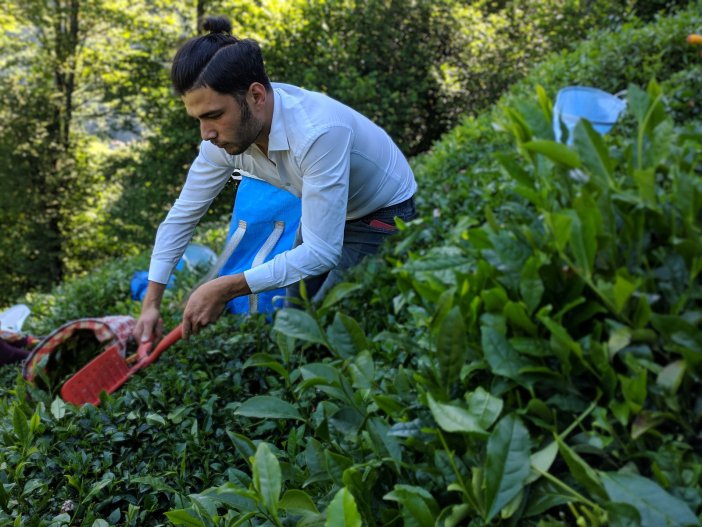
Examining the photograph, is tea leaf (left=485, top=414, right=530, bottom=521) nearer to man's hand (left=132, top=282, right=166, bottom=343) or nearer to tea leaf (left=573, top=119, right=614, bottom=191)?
tea leaf (left=573, top=119, right=614, bottom=191)

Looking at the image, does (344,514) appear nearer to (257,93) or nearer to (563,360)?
(563,360)

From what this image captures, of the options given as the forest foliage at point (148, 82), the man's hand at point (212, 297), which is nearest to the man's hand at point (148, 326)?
the man's hand at point (212, 297)

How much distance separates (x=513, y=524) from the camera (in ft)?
3.99

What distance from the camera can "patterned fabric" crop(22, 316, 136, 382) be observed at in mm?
3863

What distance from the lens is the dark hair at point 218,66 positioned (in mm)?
2957

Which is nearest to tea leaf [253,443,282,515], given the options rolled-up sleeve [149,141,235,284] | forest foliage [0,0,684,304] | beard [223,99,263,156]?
beard [223,99,263,156]

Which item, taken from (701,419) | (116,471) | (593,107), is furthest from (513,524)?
(593,107)

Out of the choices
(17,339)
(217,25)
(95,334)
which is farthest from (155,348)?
(17,339)

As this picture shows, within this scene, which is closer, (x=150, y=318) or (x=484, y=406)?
(x=484, y=406)

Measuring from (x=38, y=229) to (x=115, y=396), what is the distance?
1702 cm

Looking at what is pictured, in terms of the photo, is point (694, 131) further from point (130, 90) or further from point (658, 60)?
point (130, 90)

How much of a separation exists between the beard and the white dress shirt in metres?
0.07

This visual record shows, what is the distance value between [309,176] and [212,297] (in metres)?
0.64

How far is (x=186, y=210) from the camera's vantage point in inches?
143
